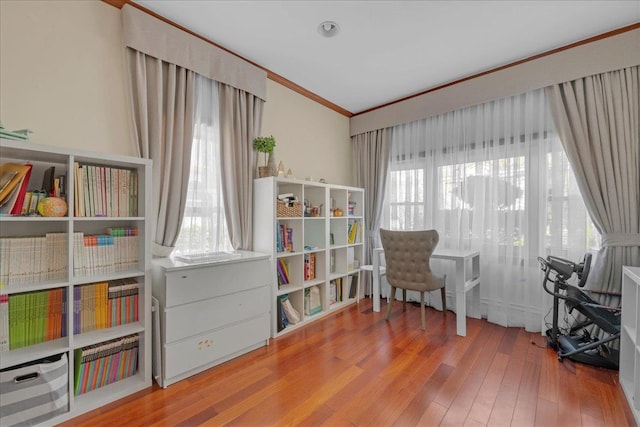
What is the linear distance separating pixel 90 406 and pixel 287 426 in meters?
1.15

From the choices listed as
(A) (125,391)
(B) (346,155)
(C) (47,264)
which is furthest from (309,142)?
(A) (125,391)

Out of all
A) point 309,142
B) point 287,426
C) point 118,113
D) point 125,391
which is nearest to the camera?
point 287,426

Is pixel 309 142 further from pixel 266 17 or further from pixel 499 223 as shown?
pixel 499 223

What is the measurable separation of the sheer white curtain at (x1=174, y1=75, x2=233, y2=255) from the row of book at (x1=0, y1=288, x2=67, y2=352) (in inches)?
33.3

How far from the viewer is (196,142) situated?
→ 7.99 ft

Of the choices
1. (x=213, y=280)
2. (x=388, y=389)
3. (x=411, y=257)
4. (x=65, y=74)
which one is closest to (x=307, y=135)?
(x=411, y=257)

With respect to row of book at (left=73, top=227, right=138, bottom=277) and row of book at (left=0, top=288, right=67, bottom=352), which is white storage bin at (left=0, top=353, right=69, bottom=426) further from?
row of book at (left=73, top=227, right=138, bottom=277)

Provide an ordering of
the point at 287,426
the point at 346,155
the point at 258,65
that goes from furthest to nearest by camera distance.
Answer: the point at 346,155
the point at 258,65
the point at 287,426

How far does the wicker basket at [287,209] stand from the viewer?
2.68m

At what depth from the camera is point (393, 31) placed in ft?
7.48

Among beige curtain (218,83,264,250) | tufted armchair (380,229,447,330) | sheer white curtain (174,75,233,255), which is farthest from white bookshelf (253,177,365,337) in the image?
tufted armchair (380,229,447,330)

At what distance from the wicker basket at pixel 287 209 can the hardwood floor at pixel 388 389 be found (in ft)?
3.84

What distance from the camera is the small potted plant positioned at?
271 cm

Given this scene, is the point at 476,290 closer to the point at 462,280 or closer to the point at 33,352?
the point at 462,280
